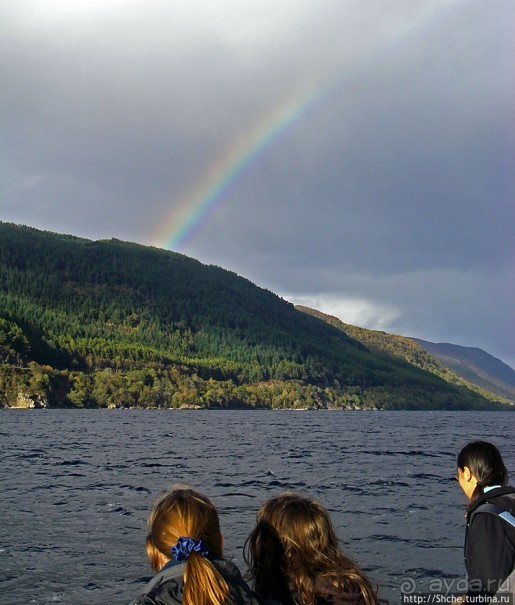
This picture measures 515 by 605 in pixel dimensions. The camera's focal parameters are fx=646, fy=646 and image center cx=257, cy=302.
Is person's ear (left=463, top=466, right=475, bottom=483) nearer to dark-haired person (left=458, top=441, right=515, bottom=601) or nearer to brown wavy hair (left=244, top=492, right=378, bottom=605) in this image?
dark-haired person (left=458, top=441, right=515, bottom=601)

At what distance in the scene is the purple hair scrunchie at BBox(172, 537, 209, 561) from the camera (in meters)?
5.38

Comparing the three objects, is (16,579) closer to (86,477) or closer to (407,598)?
(407,598)

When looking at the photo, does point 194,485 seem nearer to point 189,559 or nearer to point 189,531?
point 189,531

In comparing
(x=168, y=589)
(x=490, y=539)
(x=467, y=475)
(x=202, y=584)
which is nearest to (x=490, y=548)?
(x=490, y=539)

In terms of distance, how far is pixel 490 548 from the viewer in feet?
21.6

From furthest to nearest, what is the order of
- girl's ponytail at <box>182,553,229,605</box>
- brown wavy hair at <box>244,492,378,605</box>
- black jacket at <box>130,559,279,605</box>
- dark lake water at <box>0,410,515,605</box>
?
dark lake water at <box>0,410,515,605</box>
brown wavy hair at <box>244,492,378,605</box>
black jacket at <box>130,559,279,605</box>
girl's ponytail at <box>182,553,229,605</box>

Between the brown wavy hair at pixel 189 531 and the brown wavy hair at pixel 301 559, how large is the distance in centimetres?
93

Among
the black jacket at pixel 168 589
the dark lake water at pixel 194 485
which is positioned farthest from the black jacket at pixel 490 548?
the dark lake water at pixel 194 485

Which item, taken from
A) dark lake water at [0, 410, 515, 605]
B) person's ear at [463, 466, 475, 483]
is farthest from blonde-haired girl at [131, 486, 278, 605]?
dark lake water at [0, 410, 515, 605]

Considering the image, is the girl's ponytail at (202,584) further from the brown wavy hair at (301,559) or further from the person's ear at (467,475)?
the person's ear at (467,475)

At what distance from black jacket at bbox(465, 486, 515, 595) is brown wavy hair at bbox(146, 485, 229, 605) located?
9.24ft

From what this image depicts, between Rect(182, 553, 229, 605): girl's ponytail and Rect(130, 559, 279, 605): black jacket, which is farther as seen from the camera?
Rect(130, 559, 279, 605): black jacket

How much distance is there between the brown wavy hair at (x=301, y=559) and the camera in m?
6.39

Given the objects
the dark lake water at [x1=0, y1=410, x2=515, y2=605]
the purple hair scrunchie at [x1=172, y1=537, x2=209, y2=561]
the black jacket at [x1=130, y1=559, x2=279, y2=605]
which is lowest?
the dark lake water at [x1=0, y1=410, x2=515, y2=605]
